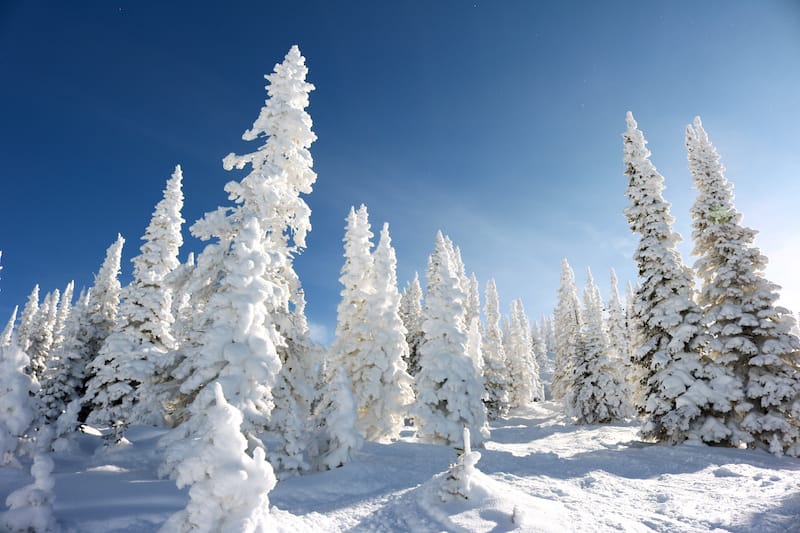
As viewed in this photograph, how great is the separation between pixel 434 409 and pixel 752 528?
15.8 metres

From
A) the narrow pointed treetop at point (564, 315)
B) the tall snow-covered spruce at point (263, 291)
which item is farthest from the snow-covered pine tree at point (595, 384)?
the tall snow-covered spruce at point (263, 291)

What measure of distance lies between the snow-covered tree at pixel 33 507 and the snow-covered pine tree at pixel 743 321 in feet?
71.1

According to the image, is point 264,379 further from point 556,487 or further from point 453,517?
point 556,487

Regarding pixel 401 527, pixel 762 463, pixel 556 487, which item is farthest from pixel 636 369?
pixel 401 527

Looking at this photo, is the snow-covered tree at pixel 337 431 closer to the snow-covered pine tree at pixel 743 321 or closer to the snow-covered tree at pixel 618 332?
the snow-covered pine tree at pixel 743 321

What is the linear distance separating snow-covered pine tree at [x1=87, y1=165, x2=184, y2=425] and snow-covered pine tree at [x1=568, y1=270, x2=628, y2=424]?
103 feet

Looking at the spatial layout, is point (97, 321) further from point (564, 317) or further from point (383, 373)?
point (564, 317)

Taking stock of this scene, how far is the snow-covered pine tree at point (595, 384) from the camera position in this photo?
33.4 m

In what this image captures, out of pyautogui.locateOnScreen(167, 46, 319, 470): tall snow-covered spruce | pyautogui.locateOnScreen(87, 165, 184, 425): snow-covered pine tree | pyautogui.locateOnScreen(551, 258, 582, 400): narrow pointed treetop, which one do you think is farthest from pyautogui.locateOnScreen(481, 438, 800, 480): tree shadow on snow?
pyautogui.locateOnScreen(551, 258, 582, 400): narrow pointed treetop

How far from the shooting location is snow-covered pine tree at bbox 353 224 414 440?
80.0ft

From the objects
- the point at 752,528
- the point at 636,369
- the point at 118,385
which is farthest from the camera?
the point at 118,385

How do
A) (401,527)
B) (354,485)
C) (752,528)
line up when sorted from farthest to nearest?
1. (354,485)
2. (401,527)
3. (752,528)

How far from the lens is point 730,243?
61.9 ft

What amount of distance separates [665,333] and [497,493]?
48.8 ft
